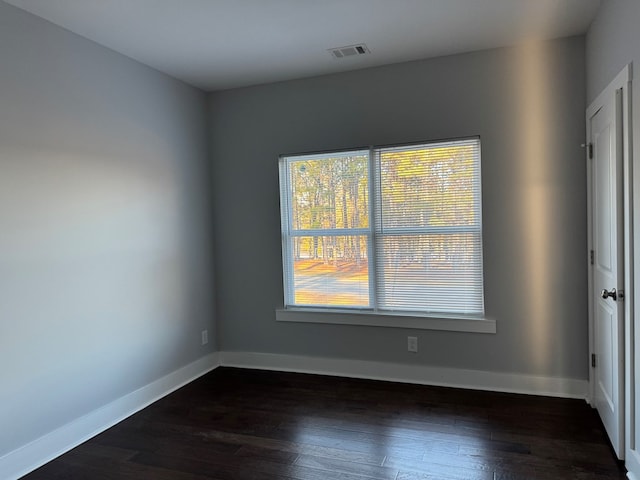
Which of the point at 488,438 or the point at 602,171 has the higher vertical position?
the point at 602,171

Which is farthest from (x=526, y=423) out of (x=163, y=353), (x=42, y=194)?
(x=42, y=194)

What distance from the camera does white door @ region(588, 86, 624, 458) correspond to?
92.3 inches

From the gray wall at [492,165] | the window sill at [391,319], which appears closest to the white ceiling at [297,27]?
the gray wall at [492,165]

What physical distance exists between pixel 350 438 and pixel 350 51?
2.73 metres

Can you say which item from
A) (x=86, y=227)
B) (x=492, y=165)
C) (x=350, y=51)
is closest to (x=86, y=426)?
(x=86, y=227)

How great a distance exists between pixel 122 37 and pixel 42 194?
3.94ft

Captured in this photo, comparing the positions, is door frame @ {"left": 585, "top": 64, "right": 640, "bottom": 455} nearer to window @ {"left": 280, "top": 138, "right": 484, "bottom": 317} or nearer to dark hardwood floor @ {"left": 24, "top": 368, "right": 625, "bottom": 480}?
dark hardwood floor @ {"left": 24, "top": 368, "right": 625, "bottom": 480}

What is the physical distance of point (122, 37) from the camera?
9.78ft

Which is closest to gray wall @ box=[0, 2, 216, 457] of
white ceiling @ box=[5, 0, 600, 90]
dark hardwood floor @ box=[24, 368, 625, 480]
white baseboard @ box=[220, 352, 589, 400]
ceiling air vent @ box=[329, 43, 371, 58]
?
white ceiling @ box=[5, 0, 600, 90]

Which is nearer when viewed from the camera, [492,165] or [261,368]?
[492,165]

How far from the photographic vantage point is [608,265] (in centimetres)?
259

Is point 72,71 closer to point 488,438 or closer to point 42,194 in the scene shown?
point 42,194

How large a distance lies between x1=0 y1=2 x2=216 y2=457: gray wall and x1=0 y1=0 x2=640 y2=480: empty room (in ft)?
0.05

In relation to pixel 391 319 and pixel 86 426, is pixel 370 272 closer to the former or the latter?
pixel 391 319
